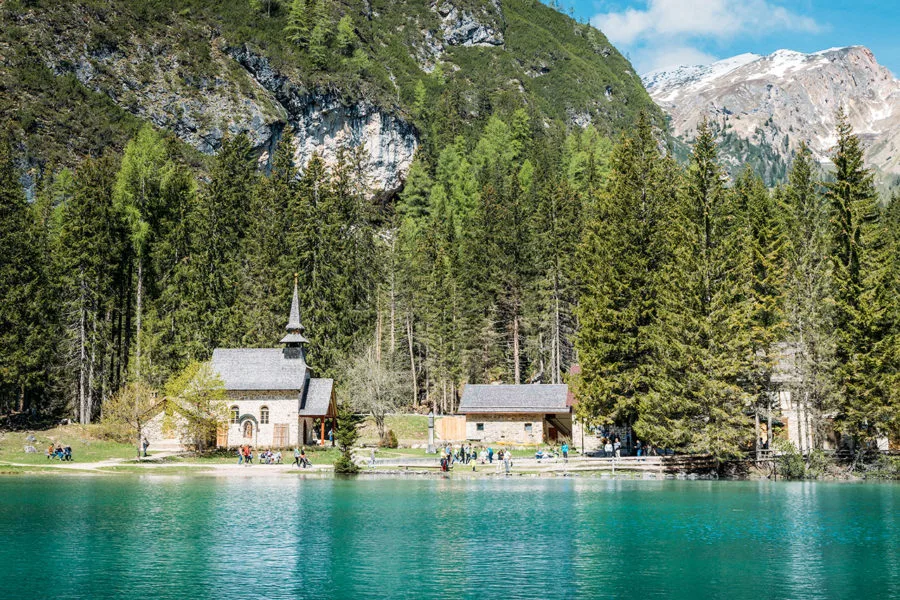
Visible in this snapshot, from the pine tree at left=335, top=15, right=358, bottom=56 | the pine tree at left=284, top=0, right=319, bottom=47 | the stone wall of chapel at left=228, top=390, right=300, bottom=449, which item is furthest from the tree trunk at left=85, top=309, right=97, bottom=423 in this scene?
the pine tree at left=335, top=15, right=358, bottom=56

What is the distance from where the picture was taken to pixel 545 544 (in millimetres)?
27641

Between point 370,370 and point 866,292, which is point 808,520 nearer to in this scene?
point 866,292

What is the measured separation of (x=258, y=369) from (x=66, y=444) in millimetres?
15148

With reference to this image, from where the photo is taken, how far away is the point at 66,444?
202 feet

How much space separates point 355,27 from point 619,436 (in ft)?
416

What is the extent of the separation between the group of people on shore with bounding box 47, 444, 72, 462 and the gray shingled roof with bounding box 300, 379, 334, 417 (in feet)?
57.7

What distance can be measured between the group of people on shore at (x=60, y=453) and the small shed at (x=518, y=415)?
29.4 meters

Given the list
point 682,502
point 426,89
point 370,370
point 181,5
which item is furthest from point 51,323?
point 426,89

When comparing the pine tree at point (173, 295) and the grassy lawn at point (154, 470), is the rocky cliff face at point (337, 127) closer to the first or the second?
the pine tree at point (173, 295)

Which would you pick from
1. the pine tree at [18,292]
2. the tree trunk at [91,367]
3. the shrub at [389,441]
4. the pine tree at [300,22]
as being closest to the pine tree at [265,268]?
the tree trunk at [91,367]

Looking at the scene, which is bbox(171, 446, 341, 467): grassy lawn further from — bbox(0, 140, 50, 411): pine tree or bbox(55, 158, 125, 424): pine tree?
bbox(55, 158, 125, 424): pine tree

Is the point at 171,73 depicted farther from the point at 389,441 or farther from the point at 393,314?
the point at 389,441

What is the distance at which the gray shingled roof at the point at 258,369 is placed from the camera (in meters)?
67.5

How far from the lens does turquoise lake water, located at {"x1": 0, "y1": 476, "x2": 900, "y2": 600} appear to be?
21516mm
